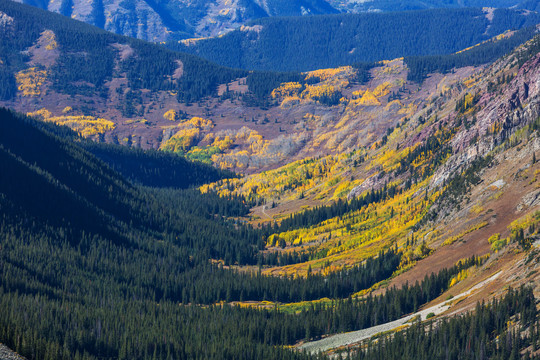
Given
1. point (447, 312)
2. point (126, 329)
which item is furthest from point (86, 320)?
point (447, 312)

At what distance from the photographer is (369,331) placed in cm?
19012

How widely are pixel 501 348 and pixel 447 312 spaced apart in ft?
104

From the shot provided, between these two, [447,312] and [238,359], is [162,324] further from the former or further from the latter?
[447,312]

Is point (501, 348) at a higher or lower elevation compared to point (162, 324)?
higher

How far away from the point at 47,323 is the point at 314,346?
62.5 meters

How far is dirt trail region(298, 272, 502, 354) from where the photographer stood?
605ft

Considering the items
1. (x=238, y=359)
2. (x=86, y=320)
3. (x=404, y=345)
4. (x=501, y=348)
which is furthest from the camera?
(x=86, y=320)

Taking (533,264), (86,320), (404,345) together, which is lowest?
(86,320)

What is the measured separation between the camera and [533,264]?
172m

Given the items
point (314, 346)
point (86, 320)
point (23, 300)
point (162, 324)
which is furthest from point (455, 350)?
point (23, 300)

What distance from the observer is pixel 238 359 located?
17188 centimetres

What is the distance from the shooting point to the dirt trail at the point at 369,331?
184 m

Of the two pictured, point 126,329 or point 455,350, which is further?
point 126,329

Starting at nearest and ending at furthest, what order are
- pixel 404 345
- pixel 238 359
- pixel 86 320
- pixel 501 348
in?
pixel 501 348 < pixel 404 345 < pixel 238 359 < pixel 86 320
